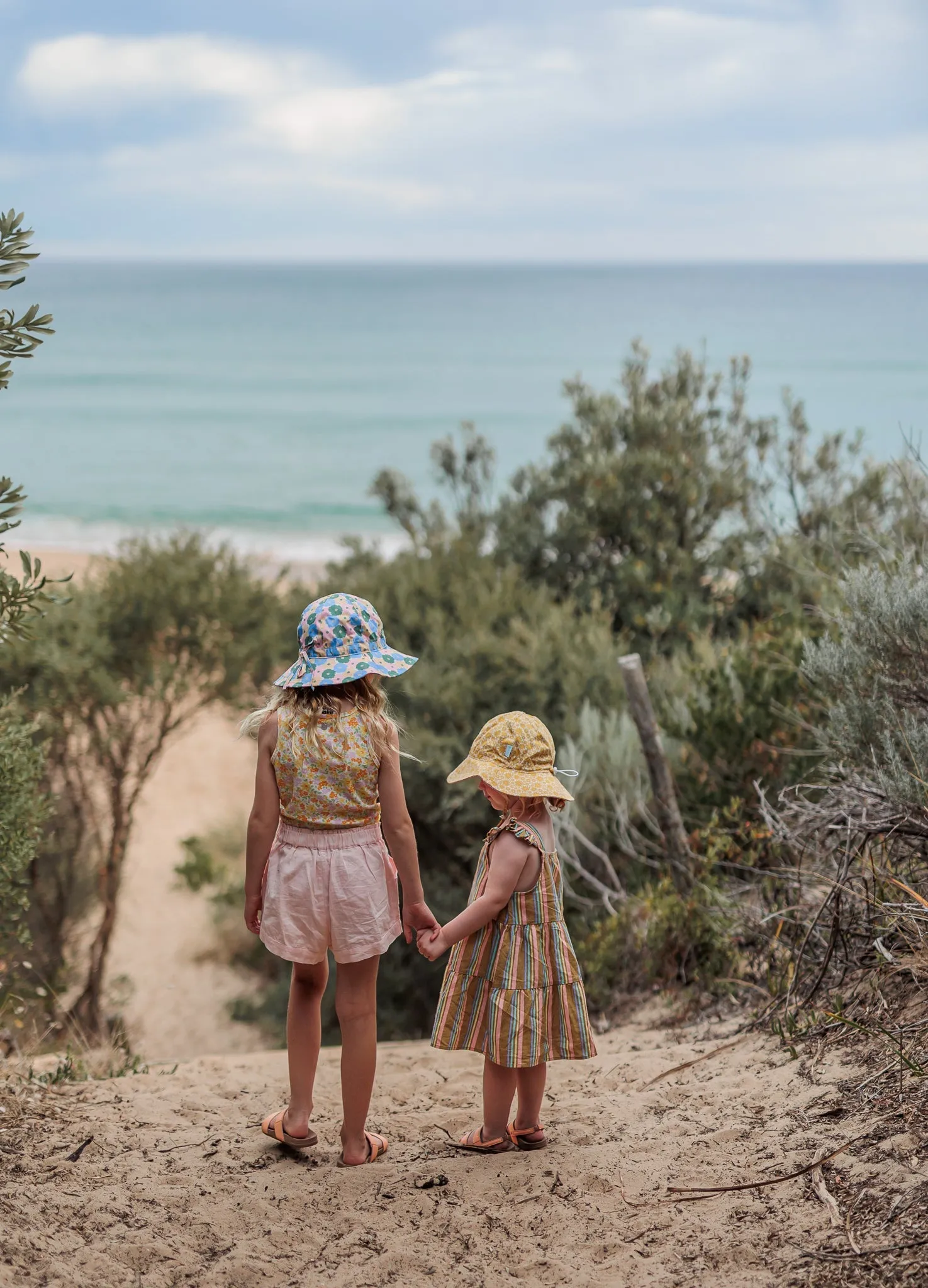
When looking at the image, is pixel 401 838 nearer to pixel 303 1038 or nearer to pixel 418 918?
pixel 418 918

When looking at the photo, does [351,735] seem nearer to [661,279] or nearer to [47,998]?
[47,998]

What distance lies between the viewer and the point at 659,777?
5961mm

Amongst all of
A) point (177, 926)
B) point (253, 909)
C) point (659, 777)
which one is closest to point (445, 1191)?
point (253, 909)

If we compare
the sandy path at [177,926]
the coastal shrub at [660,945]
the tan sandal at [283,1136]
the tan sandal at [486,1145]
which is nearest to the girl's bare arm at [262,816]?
the tan sandal at [283,1136]

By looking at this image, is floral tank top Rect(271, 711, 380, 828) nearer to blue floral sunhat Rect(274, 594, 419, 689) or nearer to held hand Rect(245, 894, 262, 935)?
blue floral sunhat Rect(274, 594, 419, 689)

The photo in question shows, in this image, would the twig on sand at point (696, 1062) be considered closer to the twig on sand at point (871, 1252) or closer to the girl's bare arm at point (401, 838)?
the girl's bare arm at point (401, 838)

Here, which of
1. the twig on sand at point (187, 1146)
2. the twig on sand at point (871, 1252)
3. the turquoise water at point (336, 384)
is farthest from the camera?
the turquoise water at point (336, 384)

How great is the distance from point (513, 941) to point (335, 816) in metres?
0.63

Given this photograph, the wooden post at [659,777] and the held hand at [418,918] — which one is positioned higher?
the wooden post at [659,777]

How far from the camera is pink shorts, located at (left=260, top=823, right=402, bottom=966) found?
320 cm

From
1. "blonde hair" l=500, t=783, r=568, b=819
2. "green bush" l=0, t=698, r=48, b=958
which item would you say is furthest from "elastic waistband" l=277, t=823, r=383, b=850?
"green bush" l=0, t=698, r=48, b=958

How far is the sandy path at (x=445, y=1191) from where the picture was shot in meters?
2.73

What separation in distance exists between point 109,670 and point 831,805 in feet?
18.4

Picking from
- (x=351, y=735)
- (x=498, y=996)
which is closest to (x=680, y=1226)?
(x=498, y=996)
